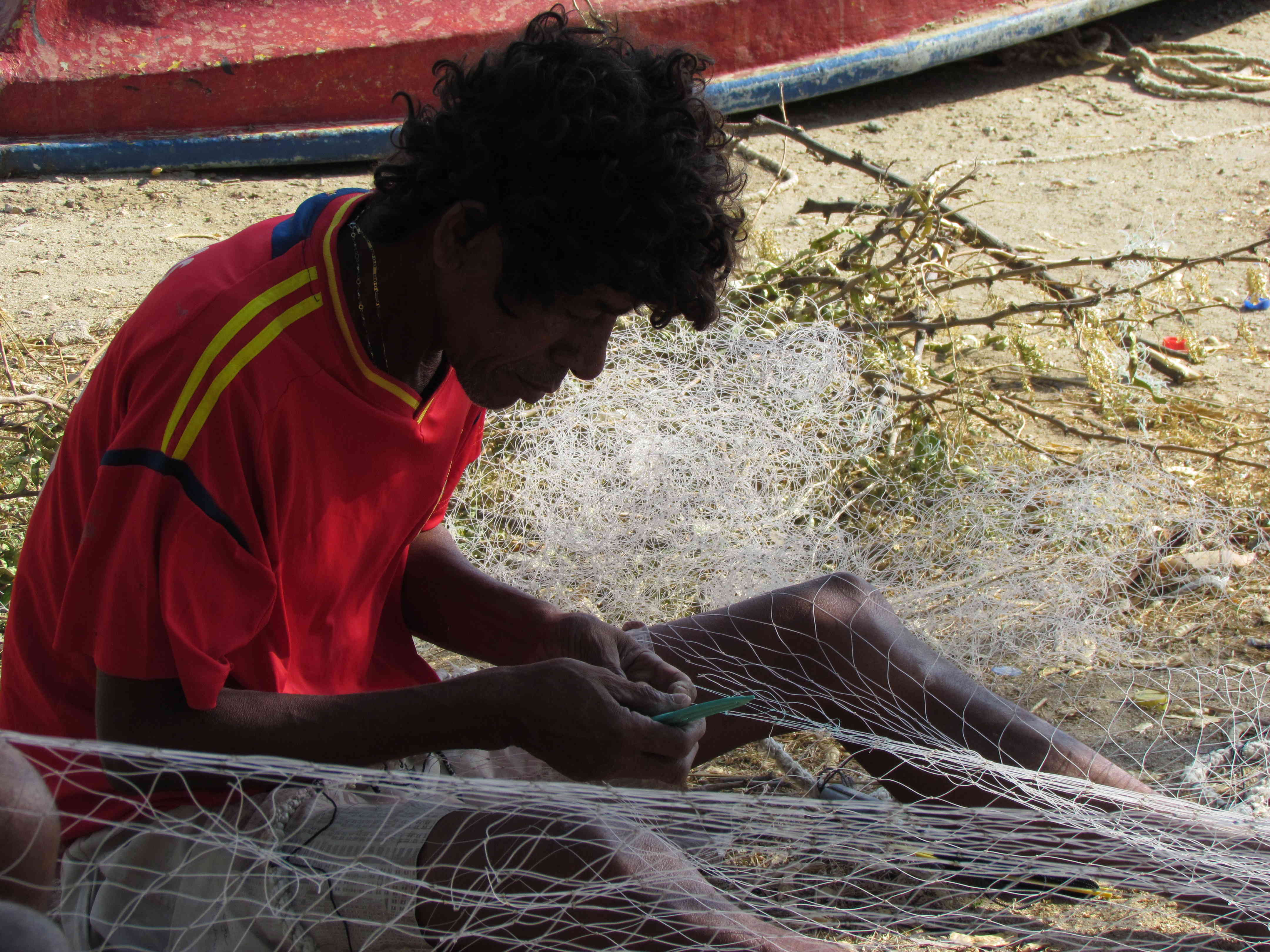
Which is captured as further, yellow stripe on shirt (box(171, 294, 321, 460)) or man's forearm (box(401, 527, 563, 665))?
man's forearm (box(401, 527, 563, 665))

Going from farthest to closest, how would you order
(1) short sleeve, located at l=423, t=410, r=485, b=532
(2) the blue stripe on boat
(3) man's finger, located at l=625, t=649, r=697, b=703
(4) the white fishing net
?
(2) the blue stripe on boat
(1) short sleeve, located at l=423, t=410, r=485, b=532
(3) man's finger, located at l=625, t=649, r=697, b=703
(4) the white fishing net

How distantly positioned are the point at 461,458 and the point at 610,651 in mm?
412

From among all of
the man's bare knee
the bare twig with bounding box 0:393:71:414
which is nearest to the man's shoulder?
the man's bare knee

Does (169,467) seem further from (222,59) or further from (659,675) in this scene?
(222,59)

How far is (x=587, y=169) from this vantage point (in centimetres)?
144

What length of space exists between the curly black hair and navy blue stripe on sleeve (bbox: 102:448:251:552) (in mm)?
448

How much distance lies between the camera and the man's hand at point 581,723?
1.55 m

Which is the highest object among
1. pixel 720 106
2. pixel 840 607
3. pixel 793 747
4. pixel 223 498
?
pixel 720 106

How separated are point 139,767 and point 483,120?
3.01 ft

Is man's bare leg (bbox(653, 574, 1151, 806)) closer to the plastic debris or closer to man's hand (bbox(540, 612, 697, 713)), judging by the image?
man's hand (bbox(540, 612, 697, 713))

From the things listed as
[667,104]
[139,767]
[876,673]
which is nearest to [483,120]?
[667,104]

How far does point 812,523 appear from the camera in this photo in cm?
312

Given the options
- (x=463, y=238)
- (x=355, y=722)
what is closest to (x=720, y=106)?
(x=463, y=238)

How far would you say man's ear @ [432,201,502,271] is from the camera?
1.50 metres
